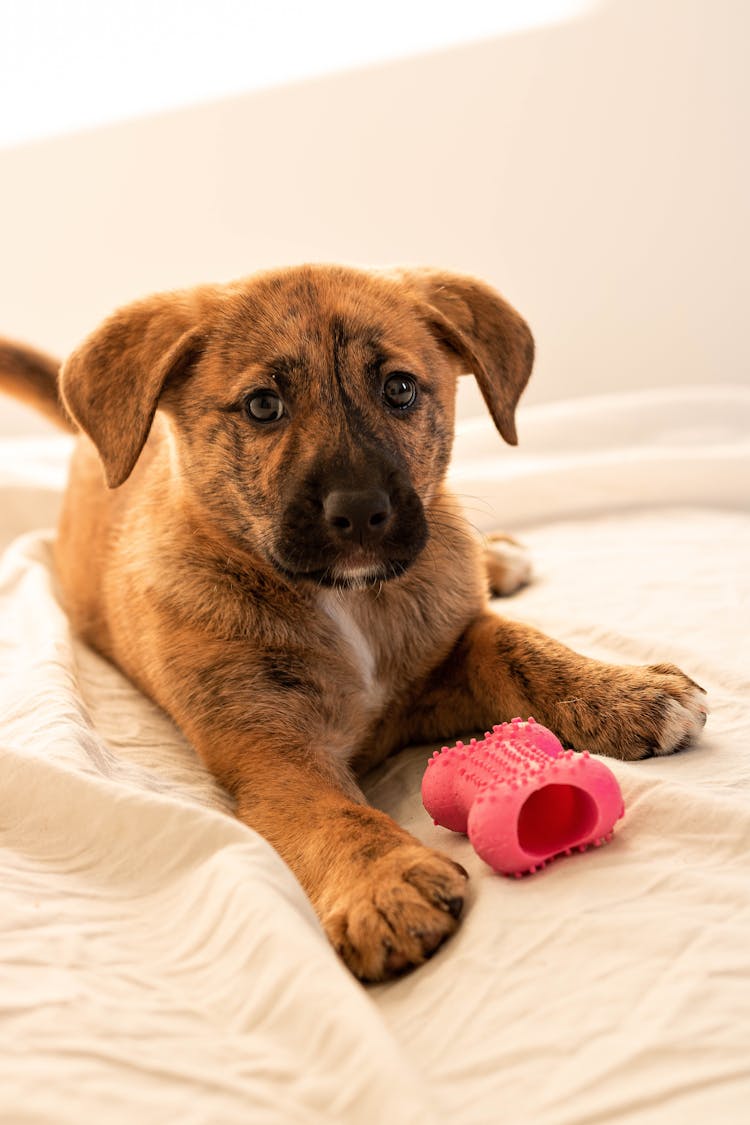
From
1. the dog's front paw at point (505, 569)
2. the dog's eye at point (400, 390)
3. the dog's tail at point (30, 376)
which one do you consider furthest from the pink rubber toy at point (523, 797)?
the dog's tail at point (30, 376)

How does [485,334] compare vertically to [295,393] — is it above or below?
above

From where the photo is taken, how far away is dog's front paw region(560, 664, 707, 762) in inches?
88.1

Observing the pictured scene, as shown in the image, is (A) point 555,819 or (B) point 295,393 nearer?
(A) point 555,819

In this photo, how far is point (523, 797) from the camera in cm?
178

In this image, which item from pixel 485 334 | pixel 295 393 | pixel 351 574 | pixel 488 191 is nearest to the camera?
pixel 351 574

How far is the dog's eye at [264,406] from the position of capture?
2.49m

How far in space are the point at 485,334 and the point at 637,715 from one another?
0.98 m

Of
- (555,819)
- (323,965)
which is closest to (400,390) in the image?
(555,819)

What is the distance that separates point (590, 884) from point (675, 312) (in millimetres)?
6012

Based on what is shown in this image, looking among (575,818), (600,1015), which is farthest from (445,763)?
(600,1015)

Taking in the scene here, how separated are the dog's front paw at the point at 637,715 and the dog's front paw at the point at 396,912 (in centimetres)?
57

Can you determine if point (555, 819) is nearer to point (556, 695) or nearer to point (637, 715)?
point (637, 715)

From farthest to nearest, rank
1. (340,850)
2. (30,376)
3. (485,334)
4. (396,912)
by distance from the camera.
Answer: (30,376) < (485,334) < (340,850) < (396,912)

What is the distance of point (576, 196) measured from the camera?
7078 millimetres
